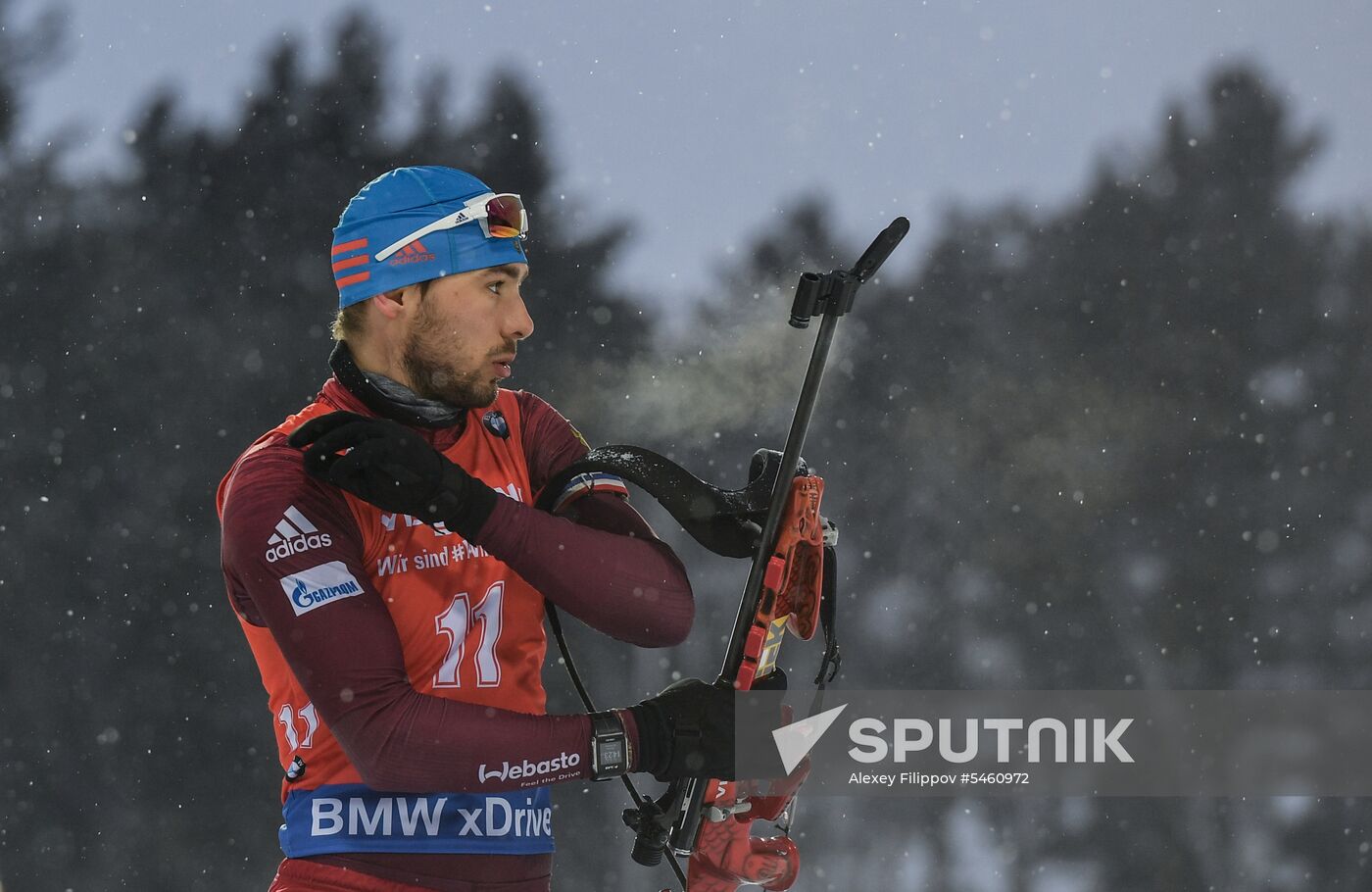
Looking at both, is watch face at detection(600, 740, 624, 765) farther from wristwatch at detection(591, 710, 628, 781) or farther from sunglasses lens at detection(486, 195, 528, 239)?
sunglasses lens at detection(486, 195, 528, 239)

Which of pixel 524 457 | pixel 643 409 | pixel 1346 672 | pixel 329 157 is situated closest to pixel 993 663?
pixel 1346 672

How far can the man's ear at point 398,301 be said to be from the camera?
117 inches

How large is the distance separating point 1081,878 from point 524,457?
2889cm

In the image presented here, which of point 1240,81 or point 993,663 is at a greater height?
point 1240,81

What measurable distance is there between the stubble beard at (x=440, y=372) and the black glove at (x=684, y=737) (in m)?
0.68

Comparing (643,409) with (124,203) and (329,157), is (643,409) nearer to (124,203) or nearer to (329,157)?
(329,157)

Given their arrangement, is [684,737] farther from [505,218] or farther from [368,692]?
[505,218]

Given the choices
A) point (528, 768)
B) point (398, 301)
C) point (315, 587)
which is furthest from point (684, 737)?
point (398, 301)

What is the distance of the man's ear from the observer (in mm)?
2965

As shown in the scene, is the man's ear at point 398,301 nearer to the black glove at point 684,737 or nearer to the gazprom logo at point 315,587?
the gazprom logo at point 315,587

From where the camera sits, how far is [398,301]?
2.97 metres

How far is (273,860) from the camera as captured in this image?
24.2 m

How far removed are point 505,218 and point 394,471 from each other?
0.73 meters

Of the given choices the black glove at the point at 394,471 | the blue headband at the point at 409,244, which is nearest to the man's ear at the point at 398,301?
the blue headband at the point at 409,244
